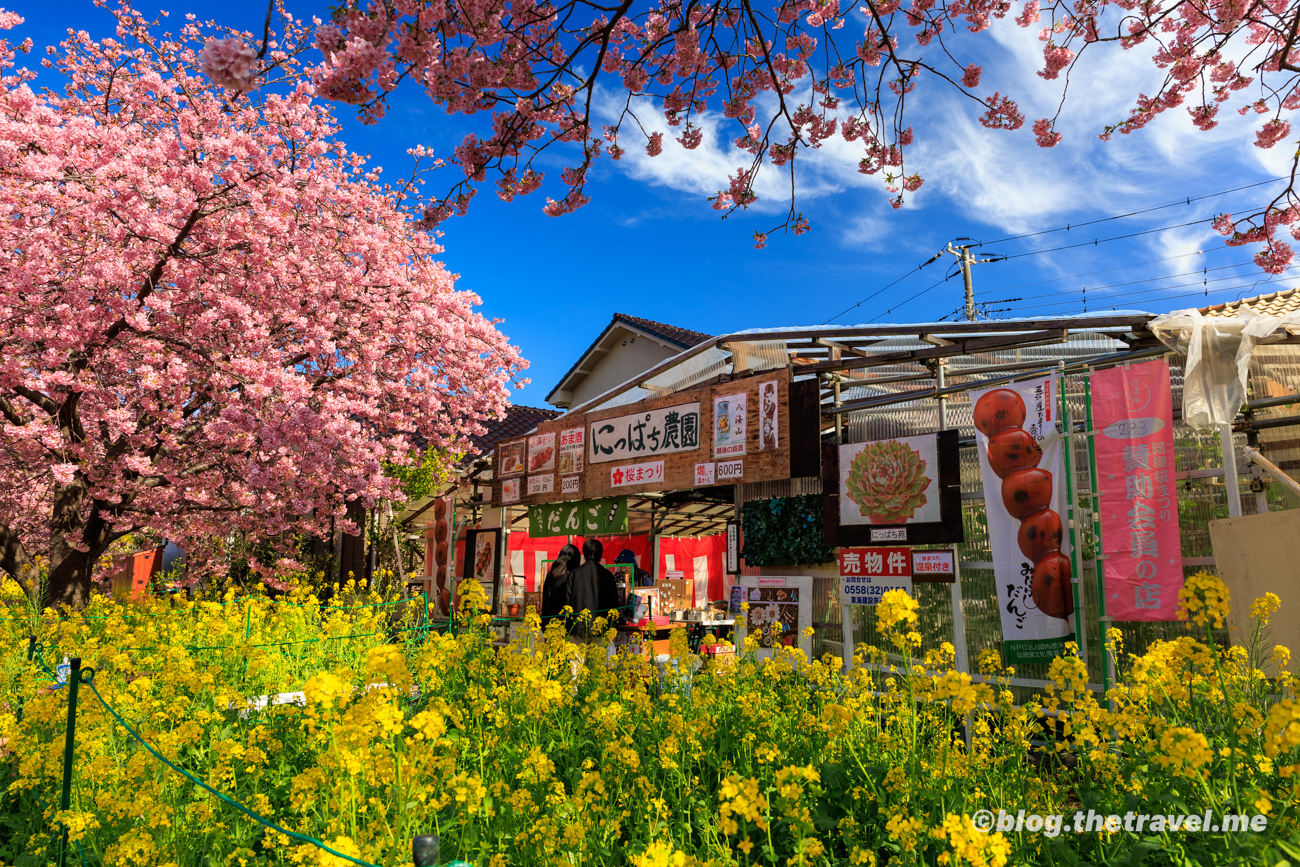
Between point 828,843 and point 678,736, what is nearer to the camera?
point 828,843

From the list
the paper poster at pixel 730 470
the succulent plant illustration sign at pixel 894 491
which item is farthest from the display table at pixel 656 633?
the succulent plant illustration sign at pixel 894 491

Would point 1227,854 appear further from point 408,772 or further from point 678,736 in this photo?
point 408,772

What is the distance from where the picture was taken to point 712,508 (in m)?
15.0

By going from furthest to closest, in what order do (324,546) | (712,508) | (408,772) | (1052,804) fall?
(324,546), (712,508), (1052,804), (408,772)

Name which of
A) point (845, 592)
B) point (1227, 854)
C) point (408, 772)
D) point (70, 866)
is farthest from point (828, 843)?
point (845, 592)

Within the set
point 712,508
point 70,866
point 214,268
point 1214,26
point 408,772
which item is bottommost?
point 70,866

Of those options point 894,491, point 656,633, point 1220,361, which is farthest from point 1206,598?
point 656,633

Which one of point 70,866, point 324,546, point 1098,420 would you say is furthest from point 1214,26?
point 324,546

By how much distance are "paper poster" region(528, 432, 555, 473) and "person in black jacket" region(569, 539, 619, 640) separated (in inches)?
98.9

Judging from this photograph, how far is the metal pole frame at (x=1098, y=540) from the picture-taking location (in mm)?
5602

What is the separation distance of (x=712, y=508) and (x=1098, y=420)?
9.61 m

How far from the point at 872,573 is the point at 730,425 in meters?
2.39

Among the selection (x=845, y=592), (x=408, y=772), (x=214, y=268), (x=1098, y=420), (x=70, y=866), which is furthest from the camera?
(x=214, y=268)

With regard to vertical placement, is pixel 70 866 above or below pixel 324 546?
below
